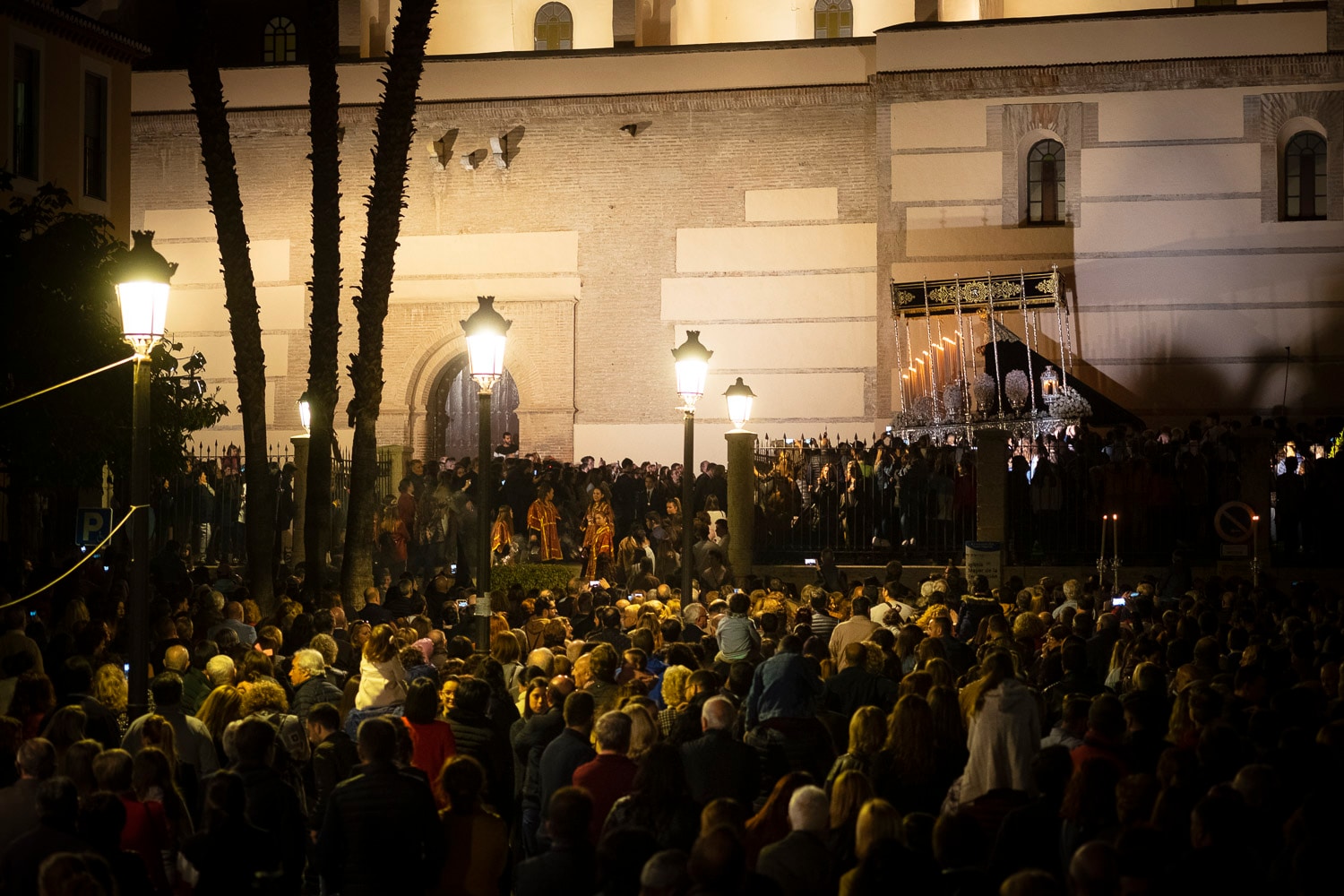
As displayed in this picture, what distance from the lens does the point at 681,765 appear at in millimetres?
7359

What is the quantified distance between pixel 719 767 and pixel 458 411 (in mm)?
25936

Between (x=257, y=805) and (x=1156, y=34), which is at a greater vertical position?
(x=1156, y=34)

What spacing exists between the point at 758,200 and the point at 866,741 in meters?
24.2

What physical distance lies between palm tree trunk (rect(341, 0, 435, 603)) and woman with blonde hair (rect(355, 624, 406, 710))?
28.9ft

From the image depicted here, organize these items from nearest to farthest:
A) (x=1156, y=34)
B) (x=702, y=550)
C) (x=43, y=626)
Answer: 1. (x=43, y=626)
2. (x=702, y=550)
3. (x=1156, y=34)

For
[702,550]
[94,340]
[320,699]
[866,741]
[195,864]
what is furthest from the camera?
[702,550]

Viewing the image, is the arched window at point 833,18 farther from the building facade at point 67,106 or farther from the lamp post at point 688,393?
the lamp post at point 688,393

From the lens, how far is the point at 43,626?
1498cm

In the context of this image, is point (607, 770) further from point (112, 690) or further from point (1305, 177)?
point (1305, 177)

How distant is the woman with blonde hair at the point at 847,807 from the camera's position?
22.8ft

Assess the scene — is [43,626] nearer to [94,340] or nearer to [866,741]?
[94,340]

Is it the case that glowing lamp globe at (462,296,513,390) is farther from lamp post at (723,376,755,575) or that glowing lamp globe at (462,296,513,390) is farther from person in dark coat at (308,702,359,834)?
lamp post at (723,376,755,575)

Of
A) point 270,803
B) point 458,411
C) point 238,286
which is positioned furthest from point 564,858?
point 458,411

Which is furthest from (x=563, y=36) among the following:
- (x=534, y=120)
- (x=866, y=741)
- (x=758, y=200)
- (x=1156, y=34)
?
(x=866, y=741)
